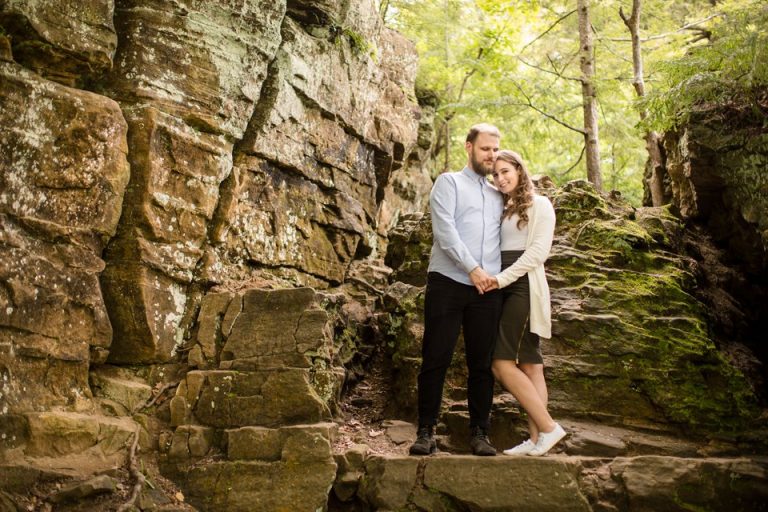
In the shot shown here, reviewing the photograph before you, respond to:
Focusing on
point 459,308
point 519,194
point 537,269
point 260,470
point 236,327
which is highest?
point 519,194

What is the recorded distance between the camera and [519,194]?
19.2 feet

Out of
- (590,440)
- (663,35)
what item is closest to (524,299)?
(590,440)

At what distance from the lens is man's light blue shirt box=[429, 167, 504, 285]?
5621 mm

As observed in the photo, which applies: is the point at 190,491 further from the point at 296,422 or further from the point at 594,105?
the point at 594,105

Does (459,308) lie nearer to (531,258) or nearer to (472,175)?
(531,258)

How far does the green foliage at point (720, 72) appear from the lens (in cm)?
639

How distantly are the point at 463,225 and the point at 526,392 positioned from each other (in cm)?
165

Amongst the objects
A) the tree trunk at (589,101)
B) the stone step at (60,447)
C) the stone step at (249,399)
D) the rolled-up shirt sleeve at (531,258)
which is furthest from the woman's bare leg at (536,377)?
the tree trunk at (589,101)

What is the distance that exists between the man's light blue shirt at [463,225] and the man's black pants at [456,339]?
17cm

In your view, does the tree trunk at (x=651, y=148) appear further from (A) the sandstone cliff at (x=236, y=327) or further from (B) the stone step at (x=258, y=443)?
(B) the stone step at (x=258, y=443)

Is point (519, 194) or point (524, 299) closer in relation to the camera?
Answer: point (524, 299)

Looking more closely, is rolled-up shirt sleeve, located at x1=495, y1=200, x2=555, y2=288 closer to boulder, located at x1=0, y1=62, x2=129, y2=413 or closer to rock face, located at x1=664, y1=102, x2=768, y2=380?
rock face, located at x1=664, y1=102, x2=768, y2=380

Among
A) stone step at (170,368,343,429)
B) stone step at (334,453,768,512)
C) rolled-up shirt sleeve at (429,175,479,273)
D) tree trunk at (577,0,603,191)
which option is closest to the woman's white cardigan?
rolled-up shirt sleeve at (429,175,479,273)

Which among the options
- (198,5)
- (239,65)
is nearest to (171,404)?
(239,65)
